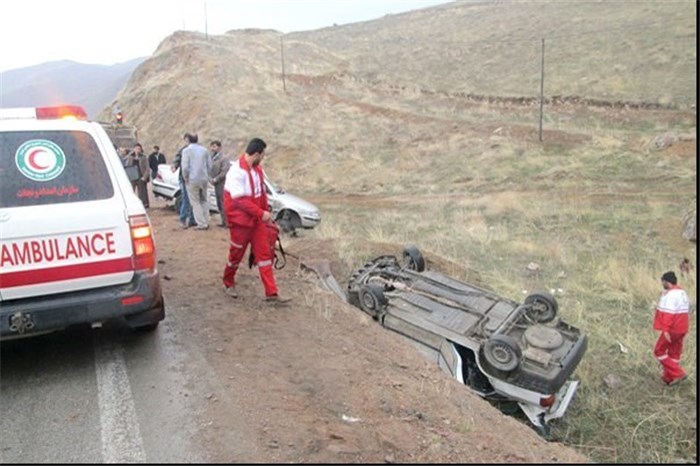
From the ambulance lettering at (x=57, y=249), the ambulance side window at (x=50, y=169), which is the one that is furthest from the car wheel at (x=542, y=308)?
the ambulance side window at (x=50, y=169)

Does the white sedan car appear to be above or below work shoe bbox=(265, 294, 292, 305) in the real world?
above

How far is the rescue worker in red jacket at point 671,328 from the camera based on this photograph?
7.06 meters

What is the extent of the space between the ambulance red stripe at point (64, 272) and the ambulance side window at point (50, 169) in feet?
1.53

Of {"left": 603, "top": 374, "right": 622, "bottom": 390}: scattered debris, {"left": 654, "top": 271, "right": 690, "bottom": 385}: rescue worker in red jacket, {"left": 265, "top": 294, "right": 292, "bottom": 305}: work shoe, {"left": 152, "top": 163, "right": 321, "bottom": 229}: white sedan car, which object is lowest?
{"left": 603, "top": 374, "right": 622, "bottom": 390}: scattered debris

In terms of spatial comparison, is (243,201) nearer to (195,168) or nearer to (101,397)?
(101,397)

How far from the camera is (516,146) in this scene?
23891 millimetres

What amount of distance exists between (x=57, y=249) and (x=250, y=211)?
6.58 feet

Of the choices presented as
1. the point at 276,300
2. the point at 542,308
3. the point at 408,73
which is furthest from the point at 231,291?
the point at 408,73

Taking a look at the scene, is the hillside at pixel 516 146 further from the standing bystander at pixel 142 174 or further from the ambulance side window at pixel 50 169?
the standing bystander at pixel 142 174

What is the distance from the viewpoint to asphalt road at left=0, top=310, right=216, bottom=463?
3338 millimetres

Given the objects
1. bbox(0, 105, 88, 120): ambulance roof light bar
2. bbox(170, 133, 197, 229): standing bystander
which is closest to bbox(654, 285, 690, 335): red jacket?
bbox(0, 105, 88, 120): ambulance roof light bar

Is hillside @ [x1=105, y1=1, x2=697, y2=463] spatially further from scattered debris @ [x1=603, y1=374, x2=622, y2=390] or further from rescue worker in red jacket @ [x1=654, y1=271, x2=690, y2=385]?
rescue worker in red jacket @ [x1=654, y1=271, x2=690, y2=385]

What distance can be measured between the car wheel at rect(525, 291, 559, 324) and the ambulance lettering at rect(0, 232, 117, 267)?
5.22 meters

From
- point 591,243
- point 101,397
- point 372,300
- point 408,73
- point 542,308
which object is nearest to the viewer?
point 101,397
